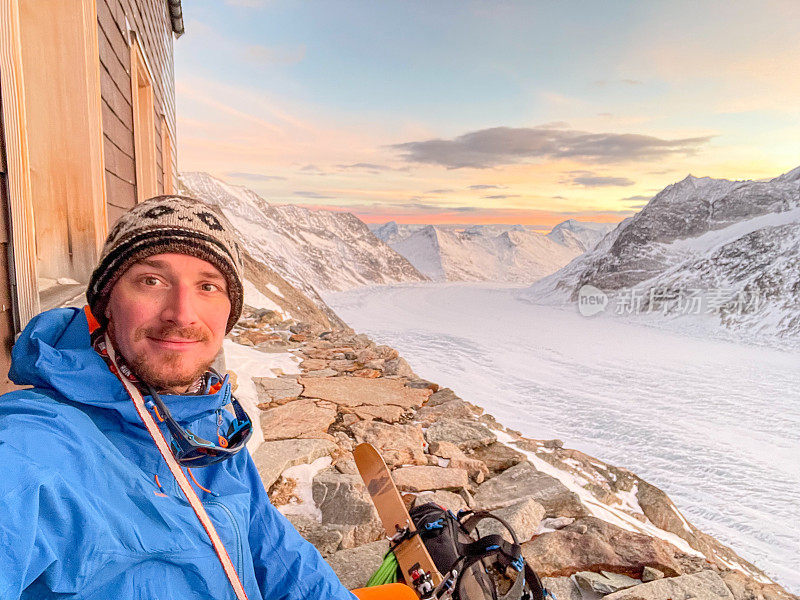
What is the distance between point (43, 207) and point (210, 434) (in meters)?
1.83

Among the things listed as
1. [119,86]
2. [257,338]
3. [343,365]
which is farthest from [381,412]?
[257,338]

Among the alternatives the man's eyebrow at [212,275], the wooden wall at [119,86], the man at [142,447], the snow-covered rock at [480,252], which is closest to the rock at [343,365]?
the wooden wall at [119,86]

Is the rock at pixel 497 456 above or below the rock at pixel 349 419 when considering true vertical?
below

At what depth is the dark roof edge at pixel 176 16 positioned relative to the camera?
24.7 feet

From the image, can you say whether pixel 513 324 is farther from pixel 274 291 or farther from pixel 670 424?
pixel 670 424

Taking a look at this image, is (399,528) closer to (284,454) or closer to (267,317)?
(284,454)

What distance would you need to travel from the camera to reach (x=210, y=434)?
4.42 ft

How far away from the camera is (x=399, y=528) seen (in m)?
2.22

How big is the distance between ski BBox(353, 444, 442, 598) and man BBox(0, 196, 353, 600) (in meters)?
0.55

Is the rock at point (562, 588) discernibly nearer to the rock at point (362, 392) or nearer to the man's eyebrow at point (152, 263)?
the man's eyebrow at point (152, 263)

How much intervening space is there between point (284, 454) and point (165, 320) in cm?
294

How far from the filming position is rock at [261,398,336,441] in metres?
4.35

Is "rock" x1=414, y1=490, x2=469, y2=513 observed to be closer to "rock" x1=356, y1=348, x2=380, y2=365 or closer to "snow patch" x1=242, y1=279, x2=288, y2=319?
"rock" x1=356, y1=348, x2=380, y2=365

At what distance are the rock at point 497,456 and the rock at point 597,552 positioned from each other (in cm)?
122
